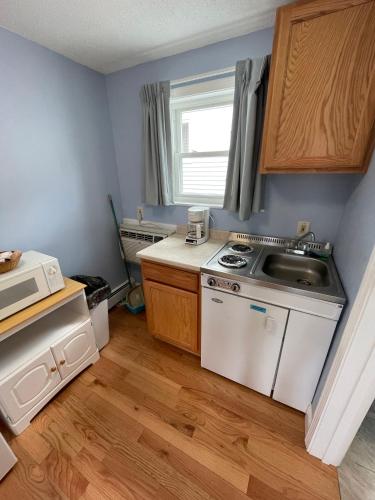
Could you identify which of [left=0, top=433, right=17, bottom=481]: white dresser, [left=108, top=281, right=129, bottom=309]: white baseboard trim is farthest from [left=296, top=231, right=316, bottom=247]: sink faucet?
[left=0, top=433, right=17, bottom=481]: white dresser

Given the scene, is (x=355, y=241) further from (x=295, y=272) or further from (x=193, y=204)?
(x=193, y=204)

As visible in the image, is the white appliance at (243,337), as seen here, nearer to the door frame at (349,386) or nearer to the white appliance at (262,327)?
the white appliance at (262,327)

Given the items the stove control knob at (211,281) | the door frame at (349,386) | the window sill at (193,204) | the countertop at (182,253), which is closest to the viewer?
the door frame at (349,386)

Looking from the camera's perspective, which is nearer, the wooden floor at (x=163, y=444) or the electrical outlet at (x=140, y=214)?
the wooden floor at (x=163, y=444)

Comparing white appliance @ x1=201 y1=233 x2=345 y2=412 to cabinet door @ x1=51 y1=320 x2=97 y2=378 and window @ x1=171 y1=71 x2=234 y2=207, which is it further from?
cabinet door @ x1=51 y1=320 x2=97 y2=378

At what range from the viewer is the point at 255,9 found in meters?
1.21

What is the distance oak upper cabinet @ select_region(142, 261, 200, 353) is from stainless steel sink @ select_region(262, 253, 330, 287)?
555 mm

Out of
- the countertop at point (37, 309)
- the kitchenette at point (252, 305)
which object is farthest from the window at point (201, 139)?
the countertop at point (37, 309)

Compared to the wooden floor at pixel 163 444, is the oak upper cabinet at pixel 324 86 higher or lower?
higher

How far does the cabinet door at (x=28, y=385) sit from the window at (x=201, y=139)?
5.35 ft

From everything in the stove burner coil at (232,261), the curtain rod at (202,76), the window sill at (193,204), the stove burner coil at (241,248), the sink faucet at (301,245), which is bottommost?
the stove burner coil at (241,248)

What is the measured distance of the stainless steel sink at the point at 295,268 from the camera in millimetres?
1445

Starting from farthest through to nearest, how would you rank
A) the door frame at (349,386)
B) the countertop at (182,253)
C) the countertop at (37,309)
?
the countertop at (182,253), the countertop at (37,309), the door frame at (349,386)

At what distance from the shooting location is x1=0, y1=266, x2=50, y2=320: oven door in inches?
46.9
